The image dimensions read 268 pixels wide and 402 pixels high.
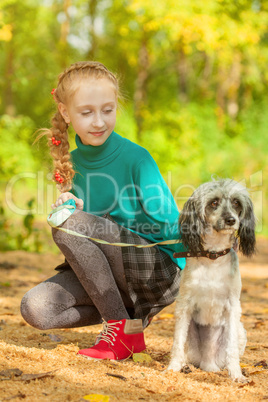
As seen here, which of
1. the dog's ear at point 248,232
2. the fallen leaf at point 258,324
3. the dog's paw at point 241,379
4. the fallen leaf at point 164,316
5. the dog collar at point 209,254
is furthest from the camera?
→ the fallen leaf at point 164,316

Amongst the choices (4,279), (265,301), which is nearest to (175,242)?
A: (265,301)

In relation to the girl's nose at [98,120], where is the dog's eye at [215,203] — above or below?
below

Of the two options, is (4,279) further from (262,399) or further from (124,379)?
(262,399)

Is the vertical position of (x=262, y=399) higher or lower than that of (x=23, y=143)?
lower

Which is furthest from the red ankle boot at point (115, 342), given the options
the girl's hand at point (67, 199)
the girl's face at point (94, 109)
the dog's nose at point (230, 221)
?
the girl's face at point (94, 109)

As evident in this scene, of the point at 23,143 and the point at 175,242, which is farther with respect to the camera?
the point at 23,143

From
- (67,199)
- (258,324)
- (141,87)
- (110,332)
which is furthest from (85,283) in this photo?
(141,87)

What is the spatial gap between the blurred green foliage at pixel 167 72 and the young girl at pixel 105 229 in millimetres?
4019

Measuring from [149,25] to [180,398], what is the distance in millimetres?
12332

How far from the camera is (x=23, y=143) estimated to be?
13.7 meters

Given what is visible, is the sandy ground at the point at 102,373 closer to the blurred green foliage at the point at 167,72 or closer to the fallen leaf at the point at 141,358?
the fallen leaf at the point at 141,358

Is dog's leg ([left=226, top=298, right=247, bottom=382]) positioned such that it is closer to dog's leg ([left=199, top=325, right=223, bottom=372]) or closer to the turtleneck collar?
dog's leg ([left=199, top=325, right=223, bottom=372])

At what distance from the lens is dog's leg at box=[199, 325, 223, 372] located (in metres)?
2.76

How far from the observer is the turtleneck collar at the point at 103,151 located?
2.96m
